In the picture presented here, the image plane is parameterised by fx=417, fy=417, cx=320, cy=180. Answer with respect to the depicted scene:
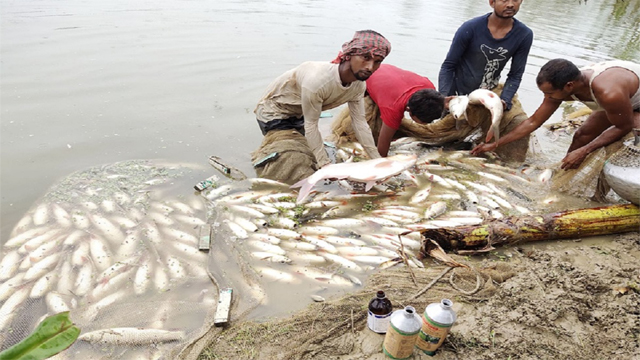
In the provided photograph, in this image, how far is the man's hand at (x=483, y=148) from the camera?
18.6ft

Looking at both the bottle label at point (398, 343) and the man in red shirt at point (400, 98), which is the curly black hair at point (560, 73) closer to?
the man in red shirt at point (400, 98)

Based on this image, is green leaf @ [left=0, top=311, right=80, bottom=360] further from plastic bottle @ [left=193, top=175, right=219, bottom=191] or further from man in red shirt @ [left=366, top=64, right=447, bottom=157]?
man in red shirt @ [left=366, top=64, right=447, bottom=157]

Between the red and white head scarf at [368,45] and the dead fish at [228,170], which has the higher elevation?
the red and white head scarf at [368,45]

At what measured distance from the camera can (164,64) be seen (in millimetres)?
9125

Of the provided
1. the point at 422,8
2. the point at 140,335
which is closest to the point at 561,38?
the point at 422,8

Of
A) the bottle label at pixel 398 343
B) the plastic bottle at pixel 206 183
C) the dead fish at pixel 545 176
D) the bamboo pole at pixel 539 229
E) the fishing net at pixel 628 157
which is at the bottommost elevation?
the dead fish at pixel 545 176

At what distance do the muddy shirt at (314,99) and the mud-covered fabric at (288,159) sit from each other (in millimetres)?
268

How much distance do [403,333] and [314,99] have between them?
9.00ft

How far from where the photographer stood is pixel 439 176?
217 inches

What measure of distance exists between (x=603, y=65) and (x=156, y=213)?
4944 mm

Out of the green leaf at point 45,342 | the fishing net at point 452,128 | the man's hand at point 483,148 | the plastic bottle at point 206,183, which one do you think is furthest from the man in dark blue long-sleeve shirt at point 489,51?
the green leaf at point 45,342

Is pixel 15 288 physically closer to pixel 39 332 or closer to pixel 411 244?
pixel 39 332

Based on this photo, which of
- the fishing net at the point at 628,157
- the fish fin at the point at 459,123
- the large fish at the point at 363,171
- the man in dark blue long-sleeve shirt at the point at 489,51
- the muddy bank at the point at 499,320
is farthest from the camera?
the fish fin at the point at 459,123

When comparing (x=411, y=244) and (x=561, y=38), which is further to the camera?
(x=561, y=38)
